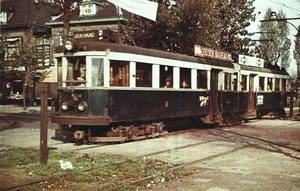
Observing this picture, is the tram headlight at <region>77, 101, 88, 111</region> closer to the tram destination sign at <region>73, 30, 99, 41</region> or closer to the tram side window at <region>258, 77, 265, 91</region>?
the tram destination sign at <region>73, 30, 99, 41</region>

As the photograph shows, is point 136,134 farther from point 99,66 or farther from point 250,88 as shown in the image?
point 250,88

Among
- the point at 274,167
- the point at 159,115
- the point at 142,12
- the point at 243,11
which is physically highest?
the point at 243,11

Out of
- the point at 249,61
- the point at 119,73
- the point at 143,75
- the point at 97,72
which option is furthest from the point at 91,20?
the point at 97,72

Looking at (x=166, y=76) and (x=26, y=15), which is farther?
(x=26, y=15)

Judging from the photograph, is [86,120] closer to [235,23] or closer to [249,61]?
[249,61]

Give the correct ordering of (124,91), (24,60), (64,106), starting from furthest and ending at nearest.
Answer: (24,60), (124,91), (64,106)

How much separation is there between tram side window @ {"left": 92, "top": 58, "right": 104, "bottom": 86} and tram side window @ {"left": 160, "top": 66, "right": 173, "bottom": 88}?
114 inches

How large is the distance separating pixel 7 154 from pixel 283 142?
897 cm

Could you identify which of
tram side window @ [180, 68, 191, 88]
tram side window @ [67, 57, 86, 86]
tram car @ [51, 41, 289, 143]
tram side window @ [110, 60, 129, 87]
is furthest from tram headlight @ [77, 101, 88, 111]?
tram side window @ [180, 68, 191, 88]

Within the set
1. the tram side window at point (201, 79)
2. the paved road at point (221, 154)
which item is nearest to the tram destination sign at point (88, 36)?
the paved road at point (221, 154)

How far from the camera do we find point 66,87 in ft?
46.3

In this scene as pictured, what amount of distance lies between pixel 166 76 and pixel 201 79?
9.88 feet

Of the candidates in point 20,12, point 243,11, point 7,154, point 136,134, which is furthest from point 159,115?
point 20,12

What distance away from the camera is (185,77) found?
57.9ft
